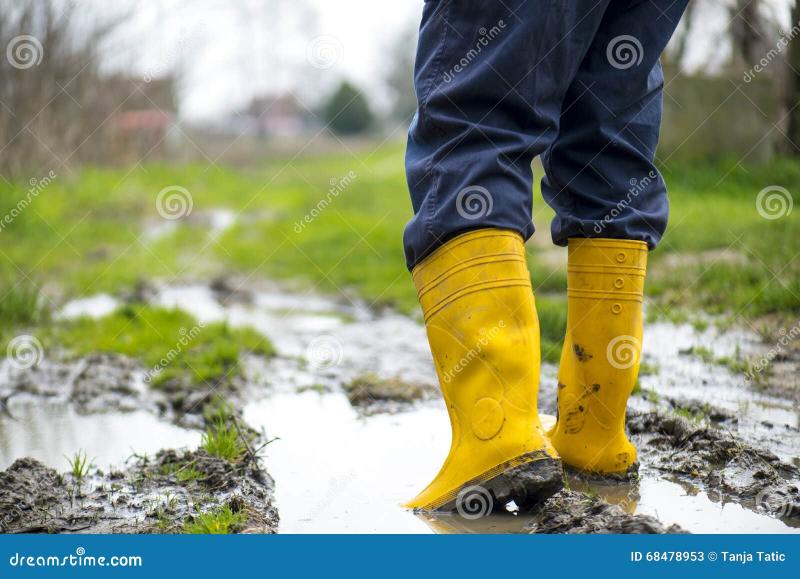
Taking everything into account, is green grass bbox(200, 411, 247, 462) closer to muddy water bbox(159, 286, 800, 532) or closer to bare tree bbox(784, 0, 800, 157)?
muddy water bbox(159, 286, 800, 532)

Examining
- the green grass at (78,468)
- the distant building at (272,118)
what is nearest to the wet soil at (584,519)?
the green grass at (78,468)

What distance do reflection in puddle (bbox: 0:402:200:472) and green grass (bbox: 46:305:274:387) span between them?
14.3 inches

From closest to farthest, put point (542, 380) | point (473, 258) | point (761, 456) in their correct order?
point (473, 258) < point (761, 456) < point (542, 380)

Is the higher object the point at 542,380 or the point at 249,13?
the point at 249,13

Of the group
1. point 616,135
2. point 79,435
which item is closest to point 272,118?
point 79,435

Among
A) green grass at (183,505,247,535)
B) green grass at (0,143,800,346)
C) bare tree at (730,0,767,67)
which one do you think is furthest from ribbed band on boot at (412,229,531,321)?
bare tree at (730,0,767,67)

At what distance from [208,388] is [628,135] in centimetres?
159

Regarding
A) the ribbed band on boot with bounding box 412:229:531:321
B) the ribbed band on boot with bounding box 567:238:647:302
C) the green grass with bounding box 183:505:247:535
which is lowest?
the green grass with bounding box 183:505:247:535

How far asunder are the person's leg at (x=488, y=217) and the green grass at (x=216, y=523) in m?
0.36

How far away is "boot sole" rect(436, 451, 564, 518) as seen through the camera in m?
1.60

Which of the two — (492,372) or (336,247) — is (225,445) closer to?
(492,372)

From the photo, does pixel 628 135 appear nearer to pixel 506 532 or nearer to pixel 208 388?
pixel 506 532

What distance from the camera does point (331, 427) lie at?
2.38 m
